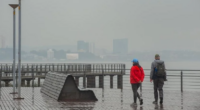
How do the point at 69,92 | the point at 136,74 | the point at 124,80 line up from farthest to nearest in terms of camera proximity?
the point at 124,80 < the point at 69,92 < the point at 136,74

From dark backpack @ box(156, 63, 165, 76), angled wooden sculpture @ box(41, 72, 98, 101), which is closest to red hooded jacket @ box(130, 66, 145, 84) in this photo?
dark backpack @ box(156, 63, 165, 76)

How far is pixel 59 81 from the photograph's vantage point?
656 inches

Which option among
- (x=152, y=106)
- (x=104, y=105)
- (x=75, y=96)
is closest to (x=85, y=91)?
(x=75, y=96)

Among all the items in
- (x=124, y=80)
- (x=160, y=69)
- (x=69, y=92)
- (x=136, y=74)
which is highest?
(x=160, y=69)

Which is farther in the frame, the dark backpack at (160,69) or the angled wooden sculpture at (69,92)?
the angled wooden sculpture at (69,92)

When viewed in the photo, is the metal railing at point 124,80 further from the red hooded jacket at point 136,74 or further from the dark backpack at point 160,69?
the red hooded jacket at point 136,74

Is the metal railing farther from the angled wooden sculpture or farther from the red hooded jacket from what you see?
the red hooded jacket

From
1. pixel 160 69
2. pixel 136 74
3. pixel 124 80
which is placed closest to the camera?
pixel 136 74

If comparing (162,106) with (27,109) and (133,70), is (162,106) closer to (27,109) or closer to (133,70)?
(133,70)

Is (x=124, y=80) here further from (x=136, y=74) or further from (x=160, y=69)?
(x=136, y=74)

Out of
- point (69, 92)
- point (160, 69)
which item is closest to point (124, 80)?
point (69, 92)

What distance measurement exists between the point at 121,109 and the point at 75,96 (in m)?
3.12

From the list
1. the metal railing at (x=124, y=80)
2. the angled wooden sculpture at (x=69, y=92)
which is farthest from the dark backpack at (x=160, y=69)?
the metal railing at (x=124, y=80)

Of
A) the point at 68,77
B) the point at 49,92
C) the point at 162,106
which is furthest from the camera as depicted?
the point at 49,92
